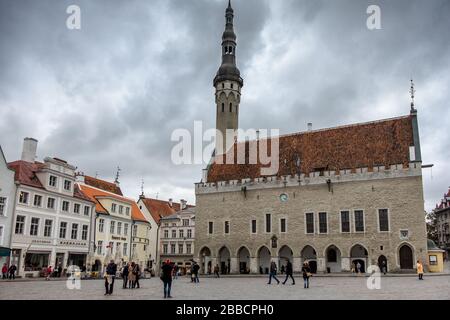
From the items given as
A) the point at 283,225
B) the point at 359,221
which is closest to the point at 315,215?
the point at 283,225

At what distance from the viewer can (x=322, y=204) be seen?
36.7 meters

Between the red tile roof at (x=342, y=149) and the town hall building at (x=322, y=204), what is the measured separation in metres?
0.09

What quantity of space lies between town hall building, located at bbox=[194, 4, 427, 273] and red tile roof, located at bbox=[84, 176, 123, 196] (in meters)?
11.6

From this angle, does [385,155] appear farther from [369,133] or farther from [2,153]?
[2,153]

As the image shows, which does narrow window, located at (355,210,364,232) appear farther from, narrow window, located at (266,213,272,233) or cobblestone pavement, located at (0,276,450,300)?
cobblestone pavement, located at (0,276,450,300)

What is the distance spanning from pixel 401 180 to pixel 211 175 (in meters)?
18.6

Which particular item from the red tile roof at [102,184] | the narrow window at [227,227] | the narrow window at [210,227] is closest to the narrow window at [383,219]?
the narrow window at [227,227]

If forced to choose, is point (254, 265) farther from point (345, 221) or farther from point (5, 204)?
point (5, 204)

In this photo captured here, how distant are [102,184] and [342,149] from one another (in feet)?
87.8

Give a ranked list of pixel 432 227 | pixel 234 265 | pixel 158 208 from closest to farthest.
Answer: pixel 234 265 < pixel 158 208 < pixel 432 227

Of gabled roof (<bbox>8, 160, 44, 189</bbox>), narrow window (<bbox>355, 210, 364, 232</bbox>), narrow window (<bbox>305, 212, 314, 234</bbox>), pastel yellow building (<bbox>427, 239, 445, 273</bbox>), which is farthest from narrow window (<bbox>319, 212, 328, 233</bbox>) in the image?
gabled roof (<bbox>8, 160, 44, 189</bbox>)

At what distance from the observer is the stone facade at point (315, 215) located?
3312 cm

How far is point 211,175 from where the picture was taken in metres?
44.2
